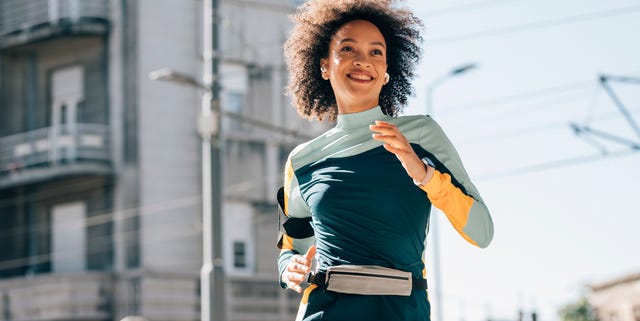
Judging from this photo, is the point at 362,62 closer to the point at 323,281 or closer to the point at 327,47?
the point at 327,47

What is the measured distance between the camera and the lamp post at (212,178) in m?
16.1

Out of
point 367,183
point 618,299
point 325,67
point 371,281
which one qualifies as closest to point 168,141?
point 325,67

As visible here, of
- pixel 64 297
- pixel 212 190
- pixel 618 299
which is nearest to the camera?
pixel 212 190

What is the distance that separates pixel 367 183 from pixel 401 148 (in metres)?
0.21

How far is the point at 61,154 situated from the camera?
984 inches

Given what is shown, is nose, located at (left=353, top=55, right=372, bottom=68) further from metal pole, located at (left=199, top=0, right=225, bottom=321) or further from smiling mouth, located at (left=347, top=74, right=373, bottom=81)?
metal pole, located at (left=199, top=0, right=225, bottom=321)

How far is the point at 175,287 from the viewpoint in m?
24.7

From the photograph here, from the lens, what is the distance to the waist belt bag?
11.4 feet

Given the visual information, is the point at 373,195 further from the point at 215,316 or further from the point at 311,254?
the point at 215,316

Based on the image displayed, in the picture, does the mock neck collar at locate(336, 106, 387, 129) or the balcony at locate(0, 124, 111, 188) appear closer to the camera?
the mock neck collar at locate(336, 106, 387, 129)

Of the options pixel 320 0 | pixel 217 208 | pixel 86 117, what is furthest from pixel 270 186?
pixel 320 0

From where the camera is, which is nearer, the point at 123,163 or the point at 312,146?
the point at 312,146

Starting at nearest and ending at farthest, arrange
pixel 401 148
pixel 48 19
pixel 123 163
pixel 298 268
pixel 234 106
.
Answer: pixel 401 148
pixel 298 268
pixel 123 163
pixel 48 19
pixel 234 106

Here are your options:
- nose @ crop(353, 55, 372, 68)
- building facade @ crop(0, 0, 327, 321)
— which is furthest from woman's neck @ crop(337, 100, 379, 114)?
building facade @ crop(0, 0, 327, 321)
